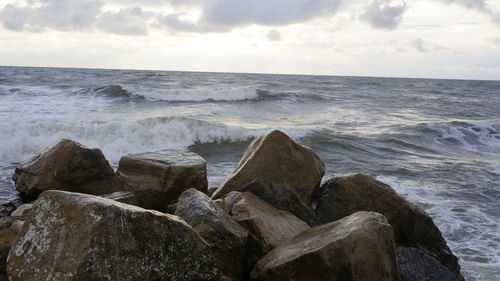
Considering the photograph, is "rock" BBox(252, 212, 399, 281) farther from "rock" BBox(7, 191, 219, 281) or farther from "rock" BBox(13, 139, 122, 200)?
"rock" BBox(13, 139, 122, 200)

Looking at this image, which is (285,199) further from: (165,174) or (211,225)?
(165,174)

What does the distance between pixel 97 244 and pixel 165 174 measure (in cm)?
Result: 249

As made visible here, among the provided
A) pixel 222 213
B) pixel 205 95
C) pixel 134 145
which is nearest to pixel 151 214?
pixel 222 213

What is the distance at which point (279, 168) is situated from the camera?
4.73m

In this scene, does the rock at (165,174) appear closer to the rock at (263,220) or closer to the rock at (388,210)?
the rock at (263,220)

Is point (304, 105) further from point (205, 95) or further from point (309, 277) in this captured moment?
point (309, 277)

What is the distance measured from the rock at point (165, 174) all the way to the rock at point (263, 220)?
91 centimetres

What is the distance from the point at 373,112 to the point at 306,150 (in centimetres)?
1850

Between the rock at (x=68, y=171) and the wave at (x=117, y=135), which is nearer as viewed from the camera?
the rock at (x=68, y=171)

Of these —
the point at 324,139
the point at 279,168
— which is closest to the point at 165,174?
the point at 279,168

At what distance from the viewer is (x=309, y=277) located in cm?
315

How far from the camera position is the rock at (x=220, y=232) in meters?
3.36

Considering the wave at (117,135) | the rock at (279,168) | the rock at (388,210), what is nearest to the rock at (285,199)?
the rock at (279,168)

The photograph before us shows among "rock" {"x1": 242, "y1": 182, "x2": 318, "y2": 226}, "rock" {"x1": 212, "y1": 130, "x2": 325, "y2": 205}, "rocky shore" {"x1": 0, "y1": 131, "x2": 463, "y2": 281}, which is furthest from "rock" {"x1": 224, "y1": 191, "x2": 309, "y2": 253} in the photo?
"rock" {"x1": 212, "y1": 130, "x2": 325, "y2": 205}
